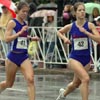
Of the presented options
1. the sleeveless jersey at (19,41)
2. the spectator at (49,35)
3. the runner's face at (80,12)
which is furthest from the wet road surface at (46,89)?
the runner's face at (80,12)

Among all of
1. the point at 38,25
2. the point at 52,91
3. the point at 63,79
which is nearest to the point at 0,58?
the point at 38,25

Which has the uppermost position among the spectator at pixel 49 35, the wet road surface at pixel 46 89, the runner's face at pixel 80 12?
the runner's face at pixel 80 12

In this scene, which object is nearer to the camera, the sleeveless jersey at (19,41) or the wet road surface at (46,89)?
the sleeveless jersey at (19,41)

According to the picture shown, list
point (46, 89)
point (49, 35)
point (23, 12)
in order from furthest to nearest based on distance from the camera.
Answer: point (49, 35) < point (46, 89) < point (23, 12)

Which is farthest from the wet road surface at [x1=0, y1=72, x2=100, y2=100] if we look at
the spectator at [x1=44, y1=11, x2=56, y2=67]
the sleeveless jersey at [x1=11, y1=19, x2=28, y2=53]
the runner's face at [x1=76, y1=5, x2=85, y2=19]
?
the runner's face at [x1=76, y1=5, x2=85, y2=19]

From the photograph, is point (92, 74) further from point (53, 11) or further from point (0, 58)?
point (0, 58)

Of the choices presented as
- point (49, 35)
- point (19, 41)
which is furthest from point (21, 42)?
point (49, 35)

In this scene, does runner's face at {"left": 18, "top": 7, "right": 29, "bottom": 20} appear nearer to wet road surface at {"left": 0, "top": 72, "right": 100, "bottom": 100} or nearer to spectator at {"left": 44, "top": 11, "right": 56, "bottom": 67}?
wet road surface at {"left": 0, "top": 72, "right": 100, "bottom": 100}

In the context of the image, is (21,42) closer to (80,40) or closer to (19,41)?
(19,41)

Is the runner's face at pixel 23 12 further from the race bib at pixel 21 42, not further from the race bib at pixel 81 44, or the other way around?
the race bib at pixel 81 44

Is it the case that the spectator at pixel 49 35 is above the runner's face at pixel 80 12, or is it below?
below

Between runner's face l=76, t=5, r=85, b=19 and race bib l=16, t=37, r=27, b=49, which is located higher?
runner's face l=76, t=5, r=85, b=19

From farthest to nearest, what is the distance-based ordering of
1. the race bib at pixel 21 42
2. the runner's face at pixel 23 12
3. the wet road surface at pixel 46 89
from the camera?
1. the wet road surface at pixel 46 89
2. the race bib at pixel 21 42
3. the runner's face at pixel 23 12

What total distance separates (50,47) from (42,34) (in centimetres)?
49
